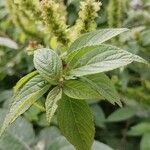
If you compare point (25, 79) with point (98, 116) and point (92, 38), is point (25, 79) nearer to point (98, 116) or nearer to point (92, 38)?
point (92, 38)

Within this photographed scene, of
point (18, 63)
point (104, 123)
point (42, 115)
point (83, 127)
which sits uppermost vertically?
point (83, 127)

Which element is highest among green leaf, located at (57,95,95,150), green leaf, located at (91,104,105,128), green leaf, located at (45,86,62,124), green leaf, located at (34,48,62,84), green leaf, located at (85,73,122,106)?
green leaf, located at (34,48,62,84)

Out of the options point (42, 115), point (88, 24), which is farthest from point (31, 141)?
point (88, 24)

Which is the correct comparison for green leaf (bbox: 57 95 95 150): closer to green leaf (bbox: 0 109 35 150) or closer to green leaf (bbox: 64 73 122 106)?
green leaf (bbox: 64 73 122 106)

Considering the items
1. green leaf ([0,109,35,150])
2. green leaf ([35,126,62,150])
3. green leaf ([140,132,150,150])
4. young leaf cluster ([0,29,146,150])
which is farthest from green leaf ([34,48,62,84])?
green leaf ([140,132,150,150])

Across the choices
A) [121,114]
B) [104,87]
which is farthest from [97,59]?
[121,114]

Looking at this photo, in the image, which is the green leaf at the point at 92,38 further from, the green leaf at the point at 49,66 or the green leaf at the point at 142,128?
the green leaf at the point at 142,128

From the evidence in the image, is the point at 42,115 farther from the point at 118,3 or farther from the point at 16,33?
the point at 118,3

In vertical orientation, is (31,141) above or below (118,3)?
below
